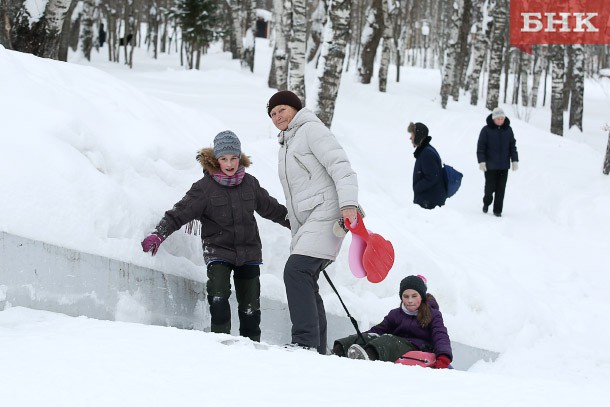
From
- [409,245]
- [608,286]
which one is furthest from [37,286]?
[608,286]

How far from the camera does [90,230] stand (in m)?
4.11

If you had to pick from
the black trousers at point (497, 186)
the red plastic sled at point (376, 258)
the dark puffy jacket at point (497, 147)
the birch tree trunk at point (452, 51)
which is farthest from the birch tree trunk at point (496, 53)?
the red plastic sled at point (376, 258)

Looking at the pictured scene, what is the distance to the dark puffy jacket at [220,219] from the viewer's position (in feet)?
14.8

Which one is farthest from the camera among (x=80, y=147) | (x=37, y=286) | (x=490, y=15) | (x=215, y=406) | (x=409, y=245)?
(x=490, y=15)

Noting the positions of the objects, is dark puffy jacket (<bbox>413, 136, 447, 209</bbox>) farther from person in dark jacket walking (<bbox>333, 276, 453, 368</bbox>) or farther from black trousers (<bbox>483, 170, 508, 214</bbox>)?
person in dark jacket walking (<bbox>333, 276, 453, 368</bbox>)

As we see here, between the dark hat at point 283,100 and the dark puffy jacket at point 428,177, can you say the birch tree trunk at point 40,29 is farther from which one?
the dark hat at point 283,100

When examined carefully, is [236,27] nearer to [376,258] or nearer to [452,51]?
[452,51]

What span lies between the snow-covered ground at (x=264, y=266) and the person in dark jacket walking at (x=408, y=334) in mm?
526

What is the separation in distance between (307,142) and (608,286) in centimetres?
444

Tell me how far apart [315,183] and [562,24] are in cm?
1603

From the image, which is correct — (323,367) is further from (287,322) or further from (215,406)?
(287,322)

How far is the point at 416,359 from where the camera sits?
15.0 ft

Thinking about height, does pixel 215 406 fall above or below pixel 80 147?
below

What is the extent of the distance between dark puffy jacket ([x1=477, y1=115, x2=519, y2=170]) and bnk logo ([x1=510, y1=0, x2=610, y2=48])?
7.68m
